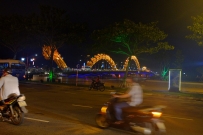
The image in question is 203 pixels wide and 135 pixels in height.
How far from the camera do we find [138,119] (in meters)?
8.48

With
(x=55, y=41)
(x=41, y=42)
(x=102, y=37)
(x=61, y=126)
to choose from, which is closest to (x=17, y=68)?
(x=41, y=42)

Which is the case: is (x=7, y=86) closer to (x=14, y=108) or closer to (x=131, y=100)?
(x=14, y=108)

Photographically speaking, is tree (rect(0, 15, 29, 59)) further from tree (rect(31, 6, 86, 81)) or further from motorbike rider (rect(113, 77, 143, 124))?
motorbike rider (rect(113, 77, 143, 124))

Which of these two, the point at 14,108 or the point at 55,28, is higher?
the point at 55,28

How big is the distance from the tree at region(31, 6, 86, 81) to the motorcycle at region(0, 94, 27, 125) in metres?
29.1

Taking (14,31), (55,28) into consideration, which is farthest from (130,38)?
(14,31)

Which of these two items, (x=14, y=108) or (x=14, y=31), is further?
(x=14, y=31)

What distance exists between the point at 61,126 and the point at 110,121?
1.67m

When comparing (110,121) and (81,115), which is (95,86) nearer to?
(81,115)

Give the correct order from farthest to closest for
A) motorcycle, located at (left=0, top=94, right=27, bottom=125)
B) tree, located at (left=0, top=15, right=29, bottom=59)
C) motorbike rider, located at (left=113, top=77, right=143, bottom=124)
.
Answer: tree, located at (left=0, top=15, right=29, bottom=59) < motorcycle, located at (left=0, top=94, right=27, bottom=125) < motorbike rider, located at (left=113, top=77, right=143, bottom=124)

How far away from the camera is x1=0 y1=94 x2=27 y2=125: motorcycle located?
377 inches

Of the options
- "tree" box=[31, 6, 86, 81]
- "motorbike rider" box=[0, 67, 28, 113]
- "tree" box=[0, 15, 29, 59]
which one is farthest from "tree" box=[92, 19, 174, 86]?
"motorbike rider" box=[0, 67, 28, 113]

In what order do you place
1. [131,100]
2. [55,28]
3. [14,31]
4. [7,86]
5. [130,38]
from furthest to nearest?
[14,31], [55,28], [130,38], [7,86], [131,100]

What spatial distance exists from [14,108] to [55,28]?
3011 centimetres
